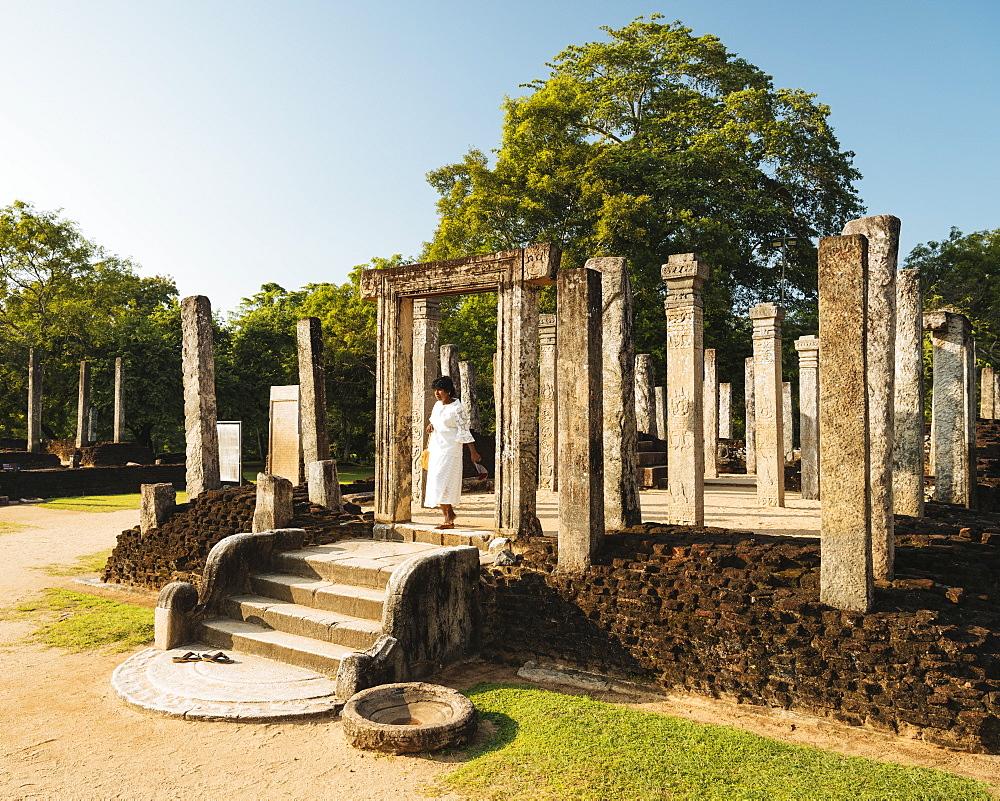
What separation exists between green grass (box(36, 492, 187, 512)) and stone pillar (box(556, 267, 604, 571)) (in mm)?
13783

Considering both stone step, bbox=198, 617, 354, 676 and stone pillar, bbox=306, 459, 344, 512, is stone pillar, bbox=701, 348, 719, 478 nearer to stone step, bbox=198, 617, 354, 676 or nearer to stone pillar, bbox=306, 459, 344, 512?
stone pillar, bbox=306, 459, 344, 512

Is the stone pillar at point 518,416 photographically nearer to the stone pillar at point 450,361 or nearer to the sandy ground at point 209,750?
the sandy ground at point 209,750

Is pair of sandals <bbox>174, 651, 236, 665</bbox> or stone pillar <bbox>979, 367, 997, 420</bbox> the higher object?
stone pillar <bbox>979, 367, 997, 420</bbox>

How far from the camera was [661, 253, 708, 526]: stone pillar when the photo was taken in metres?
8.60

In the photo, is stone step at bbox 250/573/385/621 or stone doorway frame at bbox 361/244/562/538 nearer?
stone step at bbox 250/573/385/621

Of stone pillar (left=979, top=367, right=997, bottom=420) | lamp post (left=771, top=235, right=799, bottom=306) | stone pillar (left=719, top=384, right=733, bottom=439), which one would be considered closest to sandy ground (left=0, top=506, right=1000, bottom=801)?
stone pillar (left=719, top=384, right=733, bottom=439)

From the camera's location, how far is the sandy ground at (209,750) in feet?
13.2

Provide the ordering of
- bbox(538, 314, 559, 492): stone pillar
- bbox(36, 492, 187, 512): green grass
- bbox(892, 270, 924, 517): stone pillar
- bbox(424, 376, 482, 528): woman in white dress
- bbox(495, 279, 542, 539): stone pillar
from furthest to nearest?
bbox(36, 492, 187, 512): green grass → bbox(538, 314, 559, 492): stone pillar → bbox(424, 376, 482, 528): woman in white dress → bbox(892, 270, 924, 517): stone pillar → bbox(495, 279, 542, 539): stone pillar

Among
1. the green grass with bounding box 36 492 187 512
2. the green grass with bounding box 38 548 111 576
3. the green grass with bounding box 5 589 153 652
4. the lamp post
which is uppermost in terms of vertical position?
the lamp post

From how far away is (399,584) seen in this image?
5676 mm

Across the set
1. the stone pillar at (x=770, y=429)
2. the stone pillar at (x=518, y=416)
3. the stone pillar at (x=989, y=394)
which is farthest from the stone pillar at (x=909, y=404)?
the stone pillar at (x=989, y=394)

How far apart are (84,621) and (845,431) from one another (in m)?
7.35

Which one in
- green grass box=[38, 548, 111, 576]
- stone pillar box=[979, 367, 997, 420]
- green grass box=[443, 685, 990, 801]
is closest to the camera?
green grass box=[443, 685, 990, 801]

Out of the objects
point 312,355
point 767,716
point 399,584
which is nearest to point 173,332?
point 312,355
